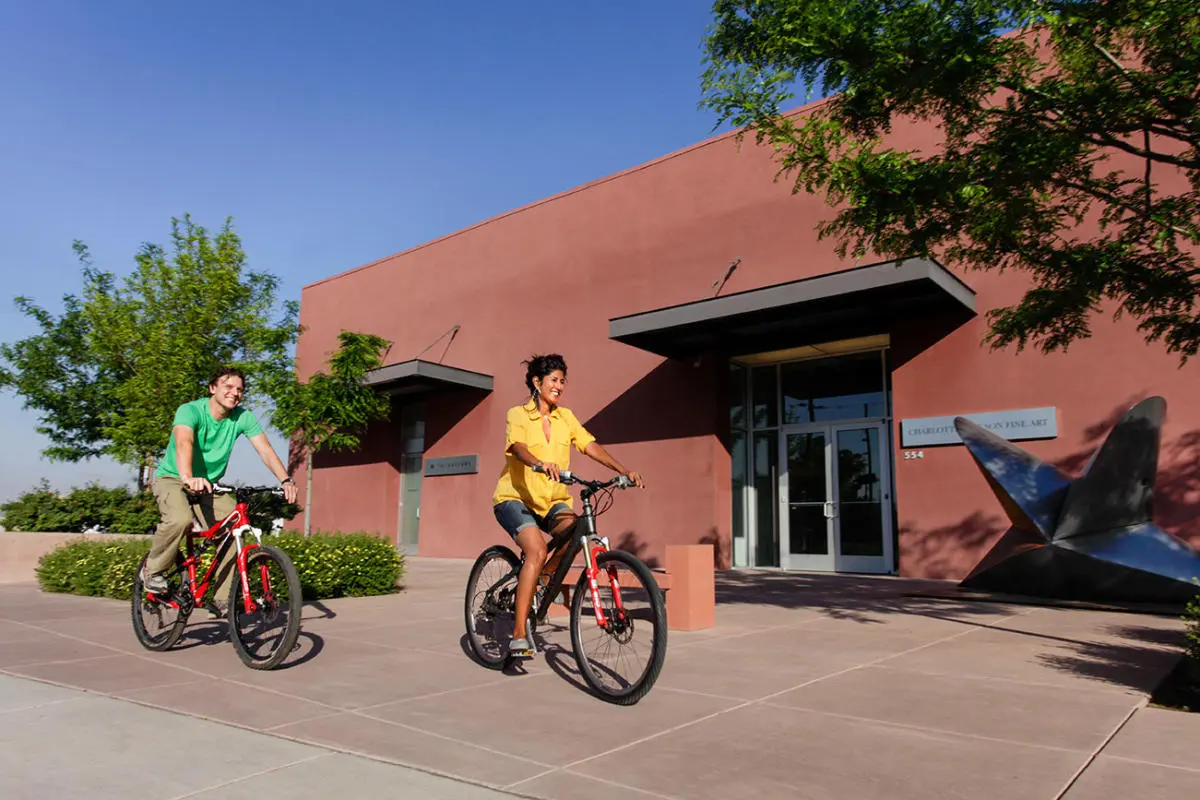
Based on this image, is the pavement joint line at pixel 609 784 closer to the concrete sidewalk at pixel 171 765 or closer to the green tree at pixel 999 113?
the concrete sidewalk at pixel 171 765

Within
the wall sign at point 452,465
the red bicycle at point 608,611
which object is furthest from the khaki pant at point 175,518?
the wall sign at point 452,465

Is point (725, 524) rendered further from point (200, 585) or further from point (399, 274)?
point (399, 274)

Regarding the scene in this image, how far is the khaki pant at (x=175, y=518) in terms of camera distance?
5309 millimetres

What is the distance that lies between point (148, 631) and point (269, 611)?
1.50m

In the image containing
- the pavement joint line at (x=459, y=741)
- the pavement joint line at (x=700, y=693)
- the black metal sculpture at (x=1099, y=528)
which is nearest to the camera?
the pavement joint line at (x=459, y=741)

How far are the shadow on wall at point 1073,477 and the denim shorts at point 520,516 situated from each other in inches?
326

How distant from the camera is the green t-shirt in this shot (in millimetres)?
5348

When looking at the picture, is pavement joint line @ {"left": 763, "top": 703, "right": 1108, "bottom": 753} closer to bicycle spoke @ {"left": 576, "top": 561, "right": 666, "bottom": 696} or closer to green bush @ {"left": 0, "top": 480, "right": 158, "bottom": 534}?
bicycle spoke @ {"left": 576, "top": 561, "right": 666, "bottom": 696}

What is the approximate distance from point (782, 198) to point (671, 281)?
2.75m

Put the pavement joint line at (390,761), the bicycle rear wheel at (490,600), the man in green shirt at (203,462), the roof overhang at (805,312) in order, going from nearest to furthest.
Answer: the pavement joint line at (390,761)
the bicycle rear wheel at (490,600)
the man in green shirt at (203,462)
the roof overhang at (805,312)

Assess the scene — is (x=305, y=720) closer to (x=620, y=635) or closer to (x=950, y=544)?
(x=620, y=635)

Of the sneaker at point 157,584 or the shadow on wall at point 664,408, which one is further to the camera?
the shadow on wall at point 664,408

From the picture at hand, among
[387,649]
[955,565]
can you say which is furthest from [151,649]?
[955,565]

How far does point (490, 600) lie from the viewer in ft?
16.7
